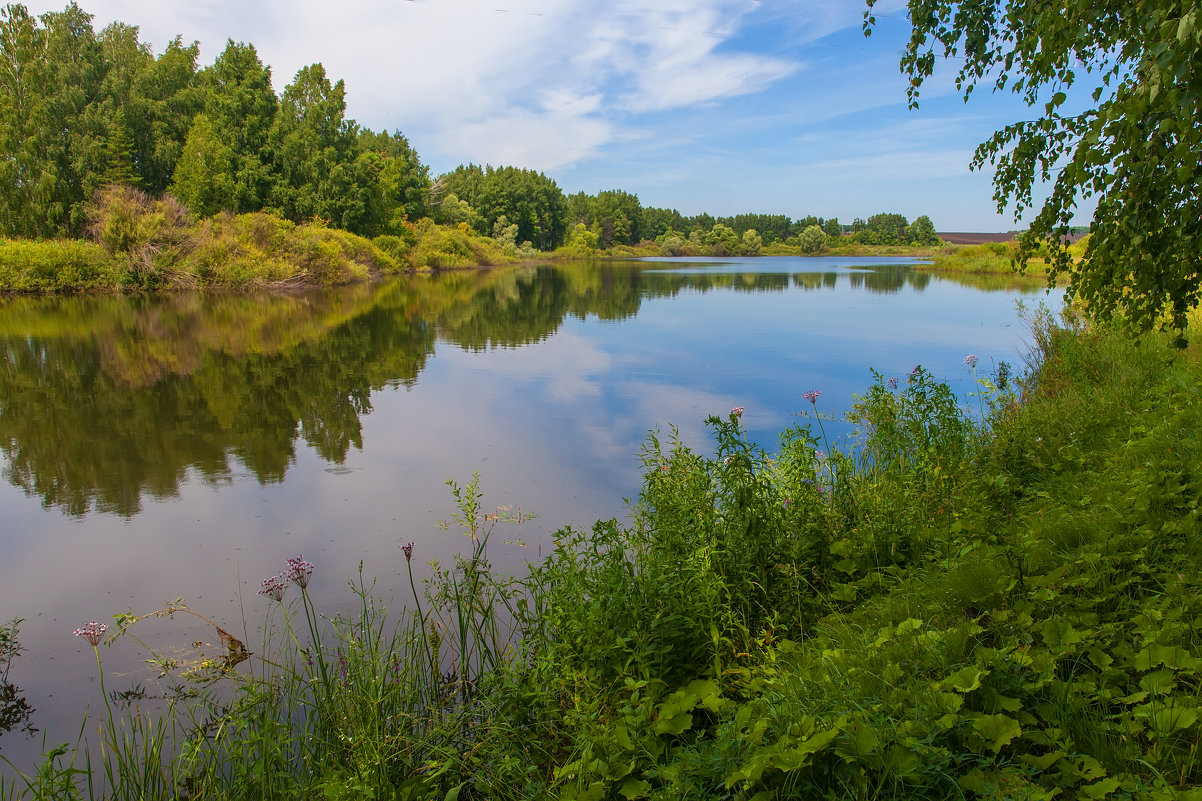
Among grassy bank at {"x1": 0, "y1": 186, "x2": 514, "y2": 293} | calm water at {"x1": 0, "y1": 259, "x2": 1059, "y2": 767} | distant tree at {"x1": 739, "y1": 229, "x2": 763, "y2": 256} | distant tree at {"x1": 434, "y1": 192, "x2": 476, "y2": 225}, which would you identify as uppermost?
distant tree at {"x1": 434, "y1": 192, "x2": 476, "y2": 225}

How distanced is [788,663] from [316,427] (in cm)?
777

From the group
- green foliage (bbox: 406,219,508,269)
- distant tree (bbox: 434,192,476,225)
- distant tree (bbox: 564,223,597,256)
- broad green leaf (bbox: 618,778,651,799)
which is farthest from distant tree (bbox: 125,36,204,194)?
distant tree (bbox: 564,223,597,256)

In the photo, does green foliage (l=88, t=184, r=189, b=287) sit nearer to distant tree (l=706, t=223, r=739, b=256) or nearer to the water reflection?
the water reflection

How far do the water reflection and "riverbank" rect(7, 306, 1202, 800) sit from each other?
3.64 metres

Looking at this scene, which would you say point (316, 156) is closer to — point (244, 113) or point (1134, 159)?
point (244, 113)

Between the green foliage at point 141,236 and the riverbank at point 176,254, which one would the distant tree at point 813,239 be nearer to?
the riverbank at point 176,254

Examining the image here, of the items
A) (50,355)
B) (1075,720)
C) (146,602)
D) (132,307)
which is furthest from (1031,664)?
(132,307)

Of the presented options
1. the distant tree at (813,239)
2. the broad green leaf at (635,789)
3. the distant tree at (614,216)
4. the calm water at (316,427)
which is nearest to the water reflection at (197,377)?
the calm water at (316,427)

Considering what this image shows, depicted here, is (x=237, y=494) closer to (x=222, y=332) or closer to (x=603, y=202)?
(x=222, y=332)

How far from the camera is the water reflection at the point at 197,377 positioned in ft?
→ 25.0

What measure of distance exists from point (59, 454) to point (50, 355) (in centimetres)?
767

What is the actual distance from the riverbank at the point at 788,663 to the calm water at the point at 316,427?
59 centimetres

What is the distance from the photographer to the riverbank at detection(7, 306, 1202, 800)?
214 centimetres

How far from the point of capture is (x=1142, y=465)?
13.8ft
